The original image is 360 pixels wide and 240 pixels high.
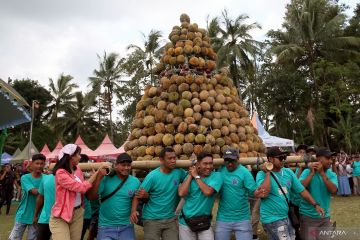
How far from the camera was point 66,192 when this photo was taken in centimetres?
438

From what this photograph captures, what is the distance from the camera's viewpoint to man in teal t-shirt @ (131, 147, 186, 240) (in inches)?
189

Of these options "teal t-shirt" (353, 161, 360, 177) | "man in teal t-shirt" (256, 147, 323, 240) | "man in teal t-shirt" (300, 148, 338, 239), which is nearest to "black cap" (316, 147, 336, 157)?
"man in teal t-shirt" (300, 148, 338, 239)

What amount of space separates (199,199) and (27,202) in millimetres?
2832

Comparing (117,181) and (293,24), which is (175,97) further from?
(293,24)

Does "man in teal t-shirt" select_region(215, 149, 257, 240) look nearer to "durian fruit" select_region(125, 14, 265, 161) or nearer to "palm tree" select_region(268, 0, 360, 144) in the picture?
"durian fruit" select_region(125, 14, 265, 161)

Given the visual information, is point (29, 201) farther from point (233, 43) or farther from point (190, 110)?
point (233, 43)

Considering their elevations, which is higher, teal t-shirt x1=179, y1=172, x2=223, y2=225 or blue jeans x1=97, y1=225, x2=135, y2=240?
teal t-shirt x1=179, y1=172, x2=223, y2=225

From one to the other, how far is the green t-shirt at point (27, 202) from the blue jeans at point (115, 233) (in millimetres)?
1698

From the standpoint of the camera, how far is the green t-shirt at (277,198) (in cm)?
473

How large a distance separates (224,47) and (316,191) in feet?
70.4

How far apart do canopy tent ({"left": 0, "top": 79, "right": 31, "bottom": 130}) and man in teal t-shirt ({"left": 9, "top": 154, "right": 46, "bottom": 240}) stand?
116 cm

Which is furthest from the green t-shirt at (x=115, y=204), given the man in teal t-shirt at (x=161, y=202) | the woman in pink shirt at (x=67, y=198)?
the woman in pink shirt at (x=67, y=198)

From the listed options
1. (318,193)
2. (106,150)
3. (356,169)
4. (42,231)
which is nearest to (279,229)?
(318,193)

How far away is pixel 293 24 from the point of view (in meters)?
27.7
